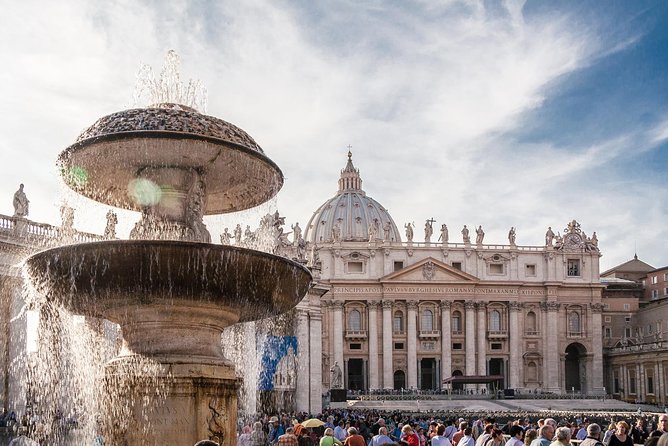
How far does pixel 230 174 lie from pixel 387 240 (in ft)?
237

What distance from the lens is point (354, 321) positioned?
268 feet

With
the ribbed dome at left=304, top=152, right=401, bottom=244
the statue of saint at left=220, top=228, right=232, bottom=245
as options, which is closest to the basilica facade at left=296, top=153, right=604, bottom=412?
the ribbed dome at left=304, top=152, right=401, bottom=244

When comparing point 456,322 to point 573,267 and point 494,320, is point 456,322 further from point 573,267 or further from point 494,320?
point 573,267

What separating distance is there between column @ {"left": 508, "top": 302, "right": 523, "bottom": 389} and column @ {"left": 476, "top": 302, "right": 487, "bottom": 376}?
92.5 inches

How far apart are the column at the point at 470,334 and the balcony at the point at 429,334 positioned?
8.95ft

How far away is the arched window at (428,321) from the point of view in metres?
81.6

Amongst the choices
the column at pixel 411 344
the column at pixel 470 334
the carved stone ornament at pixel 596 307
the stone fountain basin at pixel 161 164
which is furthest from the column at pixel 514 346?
the stone fountain basin at pixel 161 164

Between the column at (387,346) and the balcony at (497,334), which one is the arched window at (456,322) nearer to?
the balcony at (497,334)

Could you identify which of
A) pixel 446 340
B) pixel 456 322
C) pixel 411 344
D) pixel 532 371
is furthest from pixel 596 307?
pixel 411 344

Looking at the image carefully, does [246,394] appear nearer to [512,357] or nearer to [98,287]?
[98,287]

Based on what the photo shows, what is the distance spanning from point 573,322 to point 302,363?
2085 inches

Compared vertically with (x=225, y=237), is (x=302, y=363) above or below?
below

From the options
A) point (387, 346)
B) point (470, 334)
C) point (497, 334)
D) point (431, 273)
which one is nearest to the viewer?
point (387, 346)

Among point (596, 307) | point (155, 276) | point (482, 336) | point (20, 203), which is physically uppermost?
point (20, 203)
